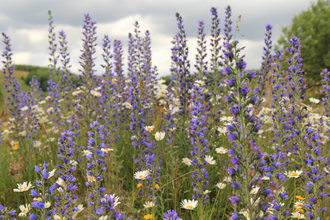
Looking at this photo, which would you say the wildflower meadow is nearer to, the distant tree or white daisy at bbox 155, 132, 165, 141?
white daisy at bbox 155, 132, 165, 141

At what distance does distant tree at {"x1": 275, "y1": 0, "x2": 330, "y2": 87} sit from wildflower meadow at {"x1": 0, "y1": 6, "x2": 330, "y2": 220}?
802 inches

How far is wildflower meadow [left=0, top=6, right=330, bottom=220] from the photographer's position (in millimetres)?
2057

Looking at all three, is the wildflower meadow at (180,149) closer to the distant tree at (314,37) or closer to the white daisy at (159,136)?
the white daisy at (159,136)

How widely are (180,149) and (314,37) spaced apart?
26.6 m

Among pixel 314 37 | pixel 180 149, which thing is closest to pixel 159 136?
pixel 180 149

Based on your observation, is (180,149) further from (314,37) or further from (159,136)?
(314,37)

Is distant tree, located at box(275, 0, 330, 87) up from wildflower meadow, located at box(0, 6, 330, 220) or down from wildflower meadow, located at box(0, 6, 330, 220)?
up

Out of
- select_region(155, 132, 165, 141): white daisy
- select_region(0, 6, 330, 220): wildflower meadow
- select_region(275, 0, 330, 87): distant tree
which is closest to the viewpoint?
select_region(0, 6, 330, 220): wildflower meadow

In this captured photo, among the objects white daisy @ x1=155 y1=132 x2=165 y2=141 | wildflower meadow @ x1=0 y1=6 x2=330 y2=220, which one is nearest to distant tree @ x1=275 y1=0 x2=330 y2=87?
wildflower meadow @ x1=0 y1=6 x2=330 y2=220

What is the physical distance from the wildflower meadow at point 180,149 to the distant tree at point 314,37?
20.4 m

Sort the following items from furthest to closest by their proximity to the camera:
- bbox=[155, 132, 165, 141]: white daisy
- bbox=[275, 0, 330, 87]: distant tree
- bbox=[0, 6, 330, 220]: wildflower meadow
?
bbox=[275, 0, 330, 87]: distant tree, bbox=[155, 132, 165, 141]: white daisy, bbox=[0, 6, 330, 220]: wildflower meadow

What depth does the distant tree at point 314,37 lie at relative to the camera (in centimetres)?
2445

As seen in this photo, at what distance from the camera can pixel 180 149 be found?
16.3 ft

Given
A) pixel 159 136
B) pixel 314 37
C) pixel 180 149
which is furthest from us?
pixel 314 37
